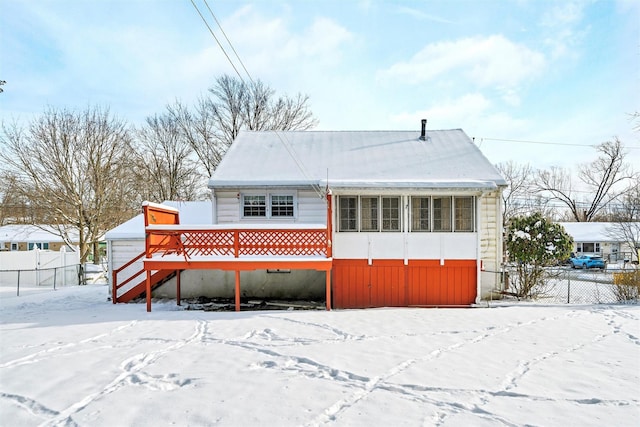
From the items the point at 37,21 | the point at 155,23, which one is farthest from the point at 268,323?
the point at 37,21

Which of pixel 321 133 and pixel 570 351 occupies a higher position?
pixel 321 133

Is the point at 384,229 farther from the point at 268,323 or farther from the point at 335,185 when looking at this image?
the point at 268,323

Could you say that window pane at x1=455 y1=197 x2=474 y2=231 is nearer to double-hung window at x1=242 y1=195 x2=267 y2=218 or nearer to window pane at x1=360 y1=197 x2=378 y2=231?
window pane at x1=360 y1=197 x2=378 y2=231

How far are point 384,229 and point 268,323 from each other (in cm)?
442

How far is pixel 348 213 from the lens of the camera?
10.8 meters

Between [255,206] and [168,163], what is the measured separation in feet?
60.4

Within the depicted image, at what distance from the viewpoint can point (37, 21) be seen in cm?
729

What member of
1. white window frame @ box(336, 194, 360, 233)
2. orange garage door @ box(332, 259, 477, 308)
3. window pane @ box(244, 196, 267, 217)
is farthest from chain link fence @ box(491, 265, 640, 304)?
window pane @ box(244, 196, 267, 217)

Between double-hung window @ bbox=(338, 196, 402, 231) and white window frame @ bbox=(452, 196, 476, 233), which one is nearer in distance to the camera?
white window frame @ bbox=(452, 196, 476, 233)

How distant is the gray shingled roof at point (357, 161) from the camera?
37.6 ft

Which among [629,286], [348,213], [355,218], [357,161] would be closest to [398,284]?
[355,218]

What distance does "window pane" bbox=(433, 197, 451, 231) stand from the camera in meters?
10.7

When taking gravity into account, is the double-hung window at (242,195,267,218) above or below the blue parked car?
above

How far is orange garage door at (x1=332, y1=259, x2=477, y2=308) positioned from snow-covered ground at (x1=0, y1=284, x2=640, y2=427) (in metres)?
1.73
